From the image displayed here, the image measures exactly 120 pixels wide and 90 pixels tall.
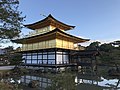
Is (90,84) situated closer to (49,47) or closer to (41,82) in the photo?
(41,82)

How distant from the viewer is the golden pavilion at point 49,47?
1101 inches

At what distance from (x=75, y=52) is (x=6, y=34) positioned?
23750 millimetres

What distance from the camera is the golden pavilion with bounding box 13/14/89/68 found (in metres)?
28.0

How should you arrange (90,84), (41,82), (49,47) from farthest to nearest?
(49,47) < (41,82) < (90,84)

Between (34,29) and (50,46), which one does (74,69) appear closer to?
(50,46)

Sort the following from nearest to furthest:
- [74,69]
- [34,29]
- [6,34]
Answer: [6,34]
[74,69]
[34,29]

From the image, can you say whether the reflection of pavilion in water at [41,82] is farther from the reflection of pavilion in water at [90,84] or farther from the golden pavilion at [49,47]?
the golden pavilion at [49,47]

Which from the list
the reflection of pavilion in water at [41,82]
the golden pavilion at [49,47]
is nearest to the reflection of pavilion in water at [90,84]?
the reflection of pavilion in water at [41,82]

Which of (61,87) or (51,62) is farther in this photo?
(51,62)

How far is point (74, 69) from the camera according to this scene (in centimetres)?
3020

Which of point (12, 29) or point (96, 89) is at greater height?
point (12, 29)

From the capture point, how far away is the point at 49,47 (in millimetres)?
28219

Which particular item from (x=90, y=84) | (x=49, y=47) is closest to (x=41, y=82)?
(x=90, y=84)

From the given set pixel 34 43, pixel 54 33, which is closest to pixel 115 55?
pixel 54 33
